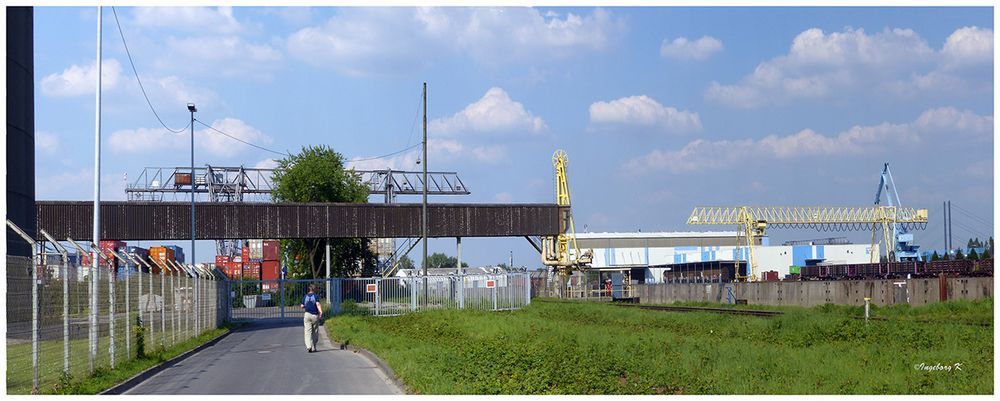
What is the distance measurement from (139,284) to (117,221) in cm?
2990

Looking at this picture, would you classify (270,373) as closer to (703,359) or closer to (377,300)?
(703,359)

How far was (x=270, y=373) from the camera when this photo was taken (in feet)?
60.7

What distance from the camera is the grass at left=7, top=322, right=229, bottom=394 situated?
48.8 feet

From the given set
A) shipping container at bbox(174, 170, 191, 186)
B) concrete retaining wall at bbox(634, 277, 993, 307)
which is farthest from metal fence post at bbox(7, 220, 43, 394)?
shipping container at bbox(174, 170, 191, 186)

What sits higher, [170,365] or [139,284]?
[139,284]

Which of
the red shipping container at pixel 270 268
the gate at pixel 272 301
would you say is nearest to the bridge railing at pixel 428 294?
the gate at pixel 272 301

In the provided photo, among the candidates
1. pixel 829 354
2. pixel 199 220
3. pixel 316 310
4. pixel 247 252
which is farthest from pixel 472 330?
pixel 247 252

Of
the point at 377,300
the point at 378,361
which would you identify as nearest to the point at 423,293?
the point at 377,300

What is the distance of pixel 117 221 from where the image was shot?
48.5 m

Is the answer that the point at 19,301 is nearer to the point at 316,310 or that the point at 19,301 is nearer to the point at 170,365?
the point at 170,365

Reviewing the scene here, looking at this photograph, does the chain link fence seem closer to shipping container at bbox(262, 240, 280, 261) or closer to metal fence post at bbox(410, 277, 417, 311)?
metal fence post at bbox(410, 277, 417, 311)

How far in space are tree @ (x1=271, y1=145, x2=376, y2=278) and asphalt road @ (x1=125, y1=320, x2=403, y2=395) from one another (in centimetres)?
4630

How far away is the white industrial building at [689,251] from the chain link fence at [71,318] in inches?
3218

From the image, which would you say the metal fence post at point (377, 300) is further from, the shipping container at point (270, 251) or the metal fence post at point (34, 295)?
the shipping container at point (270, 251)
